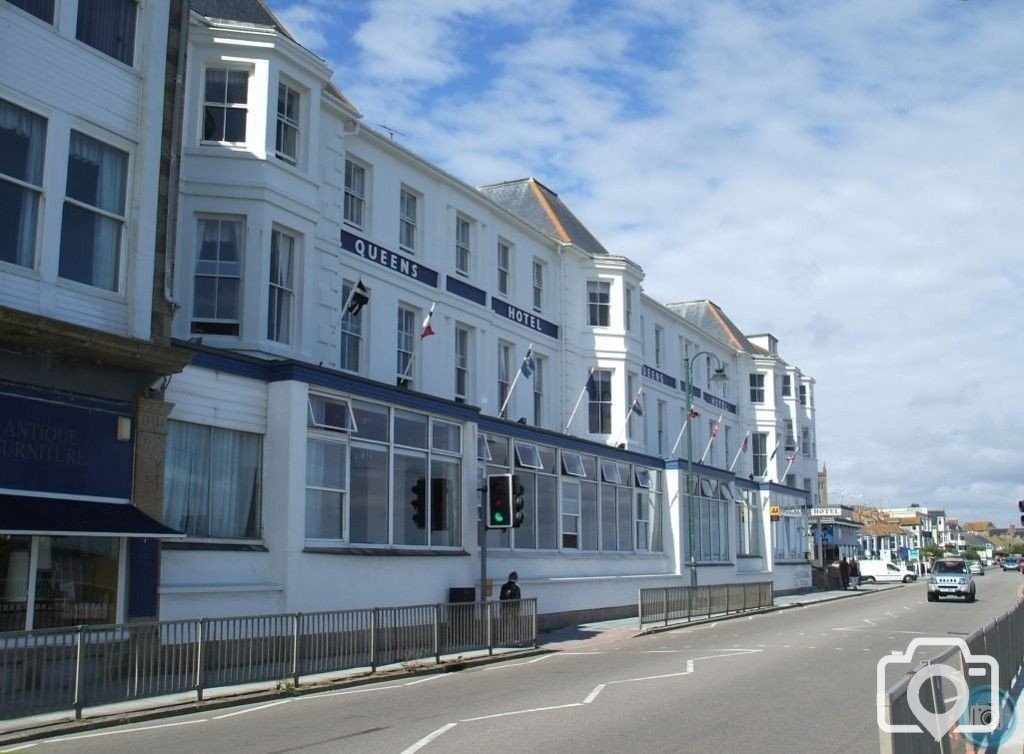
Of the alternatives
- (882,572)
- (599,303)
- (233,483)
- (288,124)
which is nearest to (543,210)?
(599,303)

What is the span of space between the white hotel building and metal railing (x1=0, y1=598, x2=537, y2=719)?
1860mm

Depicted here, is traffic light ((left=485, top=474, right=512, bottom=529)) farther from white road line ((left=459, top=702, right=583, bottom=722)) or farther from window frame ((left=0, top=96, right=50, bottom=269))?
window frame ((left=0, top=96, right=50, bottom=269))

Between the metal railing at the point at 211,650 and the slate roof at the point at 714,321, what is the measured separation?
36.4 m

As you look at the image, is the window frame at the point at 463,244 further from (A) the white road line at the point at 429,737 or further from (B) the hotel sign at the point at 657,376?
(A) the white road line at the point at 429,737

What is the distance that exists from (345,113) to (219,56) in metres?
3.59

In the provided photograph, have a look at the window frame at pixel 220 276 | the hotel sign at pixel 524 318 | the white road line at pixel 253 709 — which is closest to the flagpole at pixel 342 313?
the window frame at pixel 220 276

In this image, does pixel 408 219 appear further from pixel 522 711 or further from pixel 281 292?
pixel 522 711

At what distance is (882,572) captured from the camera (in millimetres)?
70312

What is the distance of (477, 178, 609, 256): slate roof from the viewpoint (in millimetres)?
36312

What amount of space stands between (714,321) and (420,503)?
37.3 m

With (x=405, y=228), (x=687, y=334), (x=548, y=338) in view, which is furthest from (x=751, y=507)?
(x=405, y=228)

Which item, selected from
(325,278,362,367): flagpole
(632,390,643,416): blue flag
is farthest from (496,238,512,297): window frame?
(325,278,362,367): flagpole

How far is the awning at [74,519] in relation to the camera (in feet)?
44.9

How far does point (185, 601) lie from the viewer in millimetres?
16516
